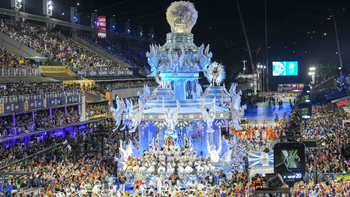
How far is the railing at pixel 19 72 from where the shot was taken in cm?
4453

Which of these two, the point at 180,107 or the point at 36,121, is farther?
the point at 36,121

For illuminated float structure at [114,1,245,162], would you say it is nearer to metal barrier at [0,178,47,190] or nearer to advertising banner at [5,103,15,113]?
metal barrier at [0,178,47,190]

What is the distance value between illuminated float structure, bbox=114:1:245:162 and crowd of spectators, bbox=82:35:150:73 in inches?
1870

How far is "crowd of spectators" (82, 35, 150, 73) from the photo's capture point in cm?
7891

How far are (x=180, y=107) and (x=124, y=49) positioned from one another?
5879 cm

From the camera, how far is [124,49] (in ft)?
283

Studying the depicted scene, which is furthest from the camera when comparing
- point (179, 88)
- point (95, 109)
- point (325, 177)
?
point (95, 109)

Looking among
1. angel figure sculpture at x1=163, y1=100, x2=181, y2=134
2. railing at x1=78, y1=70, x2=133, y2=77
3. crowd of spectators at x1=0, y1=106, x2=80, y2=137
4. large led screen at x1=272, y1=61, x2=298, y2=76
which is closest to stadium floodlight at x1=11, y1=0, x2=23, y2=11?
railing at x1=78, y1=70, x2=133, y2=77

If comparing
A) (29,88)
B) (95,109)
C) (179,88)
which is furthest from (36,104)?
(179,88)

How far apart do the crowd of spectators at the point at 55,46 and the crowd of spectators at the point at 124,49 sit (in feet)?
25.4

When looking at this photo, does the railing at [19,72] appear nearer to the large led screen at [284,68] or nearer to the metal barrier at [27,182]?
the metal barrier at [27,182]

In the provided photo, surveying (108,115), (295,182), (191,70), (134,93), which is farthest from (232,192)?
(134,93)

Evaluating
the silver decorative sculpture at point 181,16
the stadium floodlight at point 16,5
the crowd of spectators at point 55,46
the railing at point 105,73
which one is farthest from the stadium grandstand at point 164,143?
the stadium floodlight at point 16,5

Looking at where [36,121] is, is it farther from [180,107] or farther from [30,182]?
[30,182]
